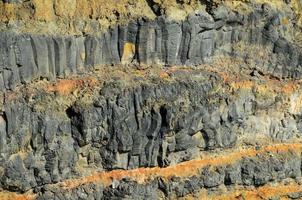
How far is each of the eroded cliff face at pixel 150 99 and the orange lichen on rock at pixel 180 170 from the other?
0.06 ft

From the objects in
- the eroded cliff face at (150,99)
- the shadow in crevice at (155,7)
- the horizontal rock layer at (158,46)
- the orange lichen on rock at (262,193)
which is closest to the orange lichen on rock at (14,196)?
the eroded cliff face at (150,99)

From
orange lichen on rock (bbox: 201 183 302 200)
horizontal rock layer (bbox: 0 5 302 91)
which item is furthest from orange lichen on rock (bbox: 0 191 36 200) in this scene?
orange lichen on rock (bbox: 201 183 302 200)

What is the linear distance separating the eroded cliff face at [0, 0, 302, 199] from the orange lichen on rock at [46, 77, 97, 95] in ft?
0.05

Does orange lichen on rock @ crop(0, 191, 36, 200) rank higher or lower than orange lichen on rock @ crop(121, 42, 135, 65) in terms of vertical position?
lower

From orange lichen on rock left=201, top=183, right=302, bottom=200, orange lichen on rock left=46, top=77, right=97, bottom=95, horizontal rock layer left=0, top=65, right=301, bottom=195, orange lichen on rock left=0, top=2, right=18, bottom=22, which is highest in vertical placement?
orange lichen on rock left=0, top=2, right=18, bottom=22

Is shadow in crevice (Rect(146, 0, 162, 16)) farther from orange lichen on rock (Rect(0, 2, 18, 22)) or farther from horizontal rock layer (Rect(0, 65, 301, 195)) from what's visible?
orange lichen on rock (Rect(0, 2, 18, 22))

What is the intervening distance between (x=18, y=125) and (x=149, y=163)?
6.98ft

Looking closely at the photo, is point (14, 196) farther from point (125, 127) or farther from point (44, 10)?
point (44, 10)

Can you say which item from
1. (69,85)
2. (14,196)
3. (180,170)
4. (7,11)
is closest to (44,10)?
(7,11)

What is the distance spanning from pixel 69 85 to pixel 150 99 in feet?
3.87

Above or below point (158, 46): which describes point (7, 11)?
above

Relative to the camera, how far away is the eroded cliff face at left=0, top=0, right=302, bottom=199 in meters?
8.35

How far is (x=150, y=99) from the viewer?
8.97 metres

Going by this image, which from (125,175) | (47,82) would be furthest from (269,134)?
(47,82)
